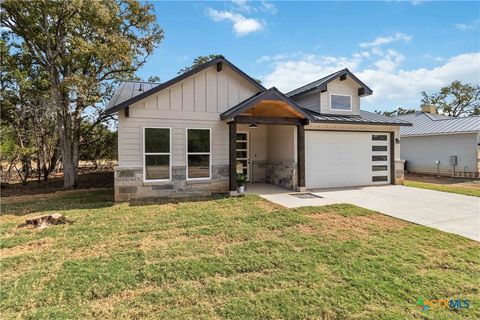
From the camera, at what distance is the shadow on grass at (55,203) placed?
7.32 meters

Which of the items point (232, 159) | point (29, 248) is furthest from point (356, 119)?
point (29, 248)

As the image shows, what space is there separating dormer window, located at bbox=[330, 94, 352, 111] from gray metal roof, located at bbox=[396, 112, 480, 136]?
28.4 feet

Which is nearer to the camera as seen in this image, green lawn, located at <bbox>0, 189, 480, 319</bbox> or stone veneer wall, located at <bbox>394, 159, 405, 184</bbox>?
green lawn, located at <bbox>0, 189, 480, 319</bbox>

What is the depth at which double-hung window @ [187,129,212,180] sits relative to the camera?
9.14 m

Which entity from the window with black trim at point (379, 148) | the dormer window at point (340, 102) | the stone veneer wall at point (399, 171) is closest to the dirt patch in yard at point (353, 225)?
the window with black trim at point (379, 148)

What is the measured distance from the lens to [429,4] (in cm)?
923

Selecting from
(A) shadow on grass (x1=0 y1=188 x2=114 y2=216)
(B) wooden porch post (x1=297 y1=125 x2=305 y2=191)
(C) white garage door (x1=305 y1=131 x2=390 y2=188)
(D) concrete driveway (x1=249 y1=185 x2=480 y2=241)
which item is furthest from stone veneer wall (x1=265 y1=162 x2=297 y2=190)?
(A) shadow on grass (x1=0 y1=188 x2=114 y2=216)

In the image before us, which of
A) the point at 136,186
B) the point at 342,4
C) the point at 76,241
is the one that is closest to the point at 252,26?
the point at 342,4

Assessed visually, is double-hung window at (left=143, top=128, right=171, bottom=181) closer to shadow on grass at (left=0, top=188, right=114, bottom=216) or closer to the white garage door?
shadow on grass at (left=0, top=188, right=114, bottom=216)

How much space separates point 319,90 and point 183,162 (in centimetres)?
692

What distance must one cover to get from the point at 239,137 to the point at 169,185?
4.20 meters

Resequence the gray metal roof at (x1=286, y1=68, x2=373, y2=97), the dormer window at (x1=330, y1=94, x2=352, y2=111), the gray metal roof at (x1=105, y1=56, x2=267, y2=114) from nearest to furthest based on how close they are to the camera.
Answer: the gray metal roof at (x1=105, y1=56, x2=267, y2=114) < the gray metal roof at (x1=286, y1=68, x2=373, y2=97) < the dormer window at (x1=330, y1=94, x2=352, y2=111)

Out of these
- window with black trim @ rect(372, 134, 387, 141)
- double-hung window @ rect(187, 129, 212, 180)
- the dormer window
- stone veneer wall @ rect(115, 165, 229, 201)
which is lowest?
stone veneer wall @ rect(115, 165, 229, 201)

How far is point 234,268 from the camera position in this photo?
12.8ft
